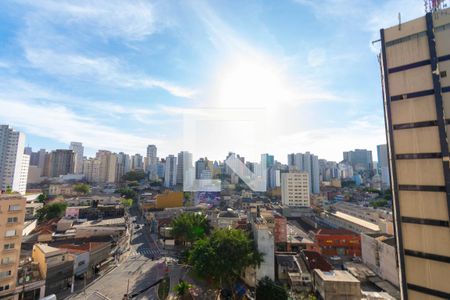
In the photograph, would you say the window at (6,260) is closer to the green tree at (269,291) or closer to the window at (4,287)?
the window at (4,287)

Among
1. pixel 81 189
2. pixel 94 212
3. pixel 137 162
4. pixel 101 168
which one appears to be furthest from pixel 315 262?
pixel 137 162

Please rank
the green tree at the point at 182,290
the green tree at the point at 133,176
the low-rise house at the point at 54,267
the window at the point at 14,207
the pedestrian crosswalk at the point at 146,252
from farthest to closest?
the green tree at the point at 133,176, the pedestrian crosswalk at the point at 146,252, the low-rise house at the point at 54,267, the green tree at the point at 182,290, the window at the point at 14,207

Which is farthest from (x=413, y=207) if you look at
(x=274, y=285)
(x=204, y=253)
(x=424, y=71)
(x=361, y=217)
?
(x=361, y=217)

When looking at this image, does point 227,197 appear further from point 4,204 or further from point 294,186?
point 4,204

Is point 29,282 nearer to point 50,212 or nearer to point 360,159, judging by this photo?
point 50,212

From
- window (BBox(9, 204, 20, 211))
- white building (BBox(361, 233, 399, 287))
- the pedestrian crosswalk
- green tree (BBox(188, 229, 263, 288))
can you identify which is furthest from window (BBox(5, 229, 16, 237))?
white building (BBox(361, 233, 399, 287))

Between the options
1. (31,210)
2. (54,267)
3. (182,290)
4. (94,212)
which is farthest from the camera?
(31,210)

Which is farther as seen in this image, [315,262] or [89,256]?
[89,256]

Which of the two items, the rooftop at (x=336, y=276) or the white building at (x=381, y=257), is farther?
the white building at (x=381, y=257)

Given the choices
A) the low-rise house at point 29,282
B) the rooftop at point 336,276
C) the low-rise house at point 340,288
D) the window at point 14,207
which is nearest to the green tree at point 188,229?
Answer: the low-rise house at point 29,282
